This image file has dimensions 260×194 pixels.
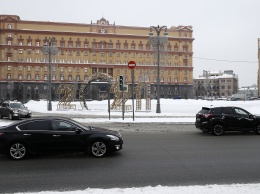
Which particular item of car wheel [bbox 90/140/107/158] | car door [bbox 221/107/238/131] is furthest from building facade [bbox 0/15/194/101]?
car wheel [bbox 90/140/107/158]

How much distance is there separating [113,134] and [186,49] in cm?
12243

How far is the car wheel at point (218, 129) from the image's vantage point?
16.5 m

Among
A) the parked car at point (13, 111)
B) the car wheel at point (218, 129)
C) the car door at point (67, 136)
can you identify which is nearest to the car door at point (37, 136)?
the car door at point (67, 136)

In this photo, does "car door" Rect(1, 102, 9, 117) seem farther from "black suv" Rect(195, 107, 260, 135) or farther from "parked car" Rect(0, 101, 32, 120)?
"black suv" Rect(195, 107, 260, 135)

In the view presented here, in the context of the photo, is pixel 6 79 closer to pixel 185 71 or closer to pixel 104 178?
pixel 185 71

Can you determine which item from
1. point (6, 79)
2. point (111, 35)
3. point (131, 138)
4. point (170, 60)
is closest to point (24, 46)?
point (6, 79)

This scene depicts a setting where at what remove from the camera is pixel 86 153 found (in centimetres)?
1087

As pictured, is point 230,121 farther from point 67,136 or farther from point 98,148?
point 67,136

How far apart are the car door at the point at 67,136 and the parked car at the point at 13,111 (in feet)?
58.2

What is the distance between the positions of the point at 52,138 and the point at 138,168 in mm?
3054

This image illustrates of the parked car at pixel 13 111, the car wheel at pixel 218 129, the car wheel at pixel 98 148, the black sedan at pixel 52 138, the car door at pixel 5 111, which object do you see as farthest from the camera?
the car door at pixel 5 111

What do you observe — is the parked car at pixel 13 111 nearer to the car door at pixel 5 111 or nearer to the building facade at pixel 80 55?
the car door at pixel 5 111

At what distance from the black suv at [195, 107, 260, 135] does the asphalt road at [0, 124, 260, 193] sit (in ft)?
12.7

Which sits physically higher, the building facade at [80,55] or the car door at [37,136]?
the building facade at [80,55]
